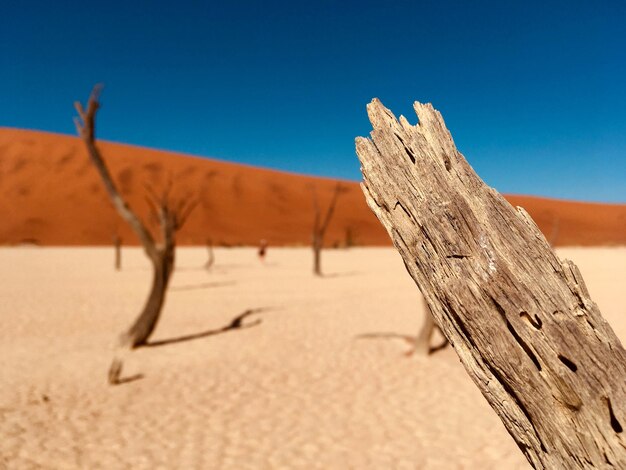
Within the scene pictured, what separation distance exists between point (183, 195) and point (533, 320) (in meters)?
56.5

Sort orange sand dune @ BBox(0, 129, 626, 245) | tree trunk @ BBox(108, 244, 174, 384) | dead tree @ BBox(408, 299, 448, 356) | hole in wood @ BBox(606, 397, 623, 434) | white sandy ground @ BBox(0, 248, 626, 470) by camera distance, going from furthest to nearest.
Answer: orange sand dune @ BBox(0, 129, 626, 245) < tree trunk @ BBox(108, 244, 174, 384) < dead tree @ BBox(408, 299, 448, 356) < white sandy ground @ BBox(0, 248, 626, 470) < hole in wood @ BBox(606, 397, 623, 434)

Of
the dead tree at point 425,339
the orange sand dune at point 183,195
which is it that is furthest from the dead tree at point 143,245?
the orange sand dune at point 183,195

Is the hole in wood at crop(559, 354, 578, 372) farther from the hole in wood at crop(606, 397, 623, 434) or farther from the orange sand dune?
the orange sand dune

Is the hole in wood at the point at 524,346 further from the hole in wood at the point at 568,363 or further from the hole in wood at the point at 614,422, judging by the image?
the hole in wood at the point at 614,422

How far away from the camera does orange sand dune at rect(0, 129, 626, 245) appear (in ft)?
149

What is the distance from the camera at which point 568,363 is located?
4.20 ft

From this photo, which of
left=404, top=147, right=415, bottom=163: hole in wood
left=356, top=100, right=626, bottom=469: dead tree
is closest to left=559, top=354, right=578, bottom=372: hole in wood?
left=356, top=100, right=626, bottom=469: dead tree

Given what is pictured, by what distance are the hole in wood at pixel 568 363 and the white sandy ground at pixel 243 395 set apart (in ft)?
10.3

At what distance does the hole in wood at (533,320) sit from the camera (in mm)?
1294

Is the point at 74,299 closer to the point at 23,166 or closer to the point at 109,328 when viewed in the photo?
the point at 109,328

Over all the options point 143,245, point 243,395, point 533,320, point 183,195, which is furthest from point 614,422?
point 183,195

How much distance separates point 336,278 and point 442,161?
15836mm

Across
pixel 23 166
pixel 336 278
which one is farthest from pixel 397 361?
pixel 23 166

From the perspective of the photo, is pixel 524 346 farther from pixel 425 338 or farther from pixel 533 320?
pixel 425 338
